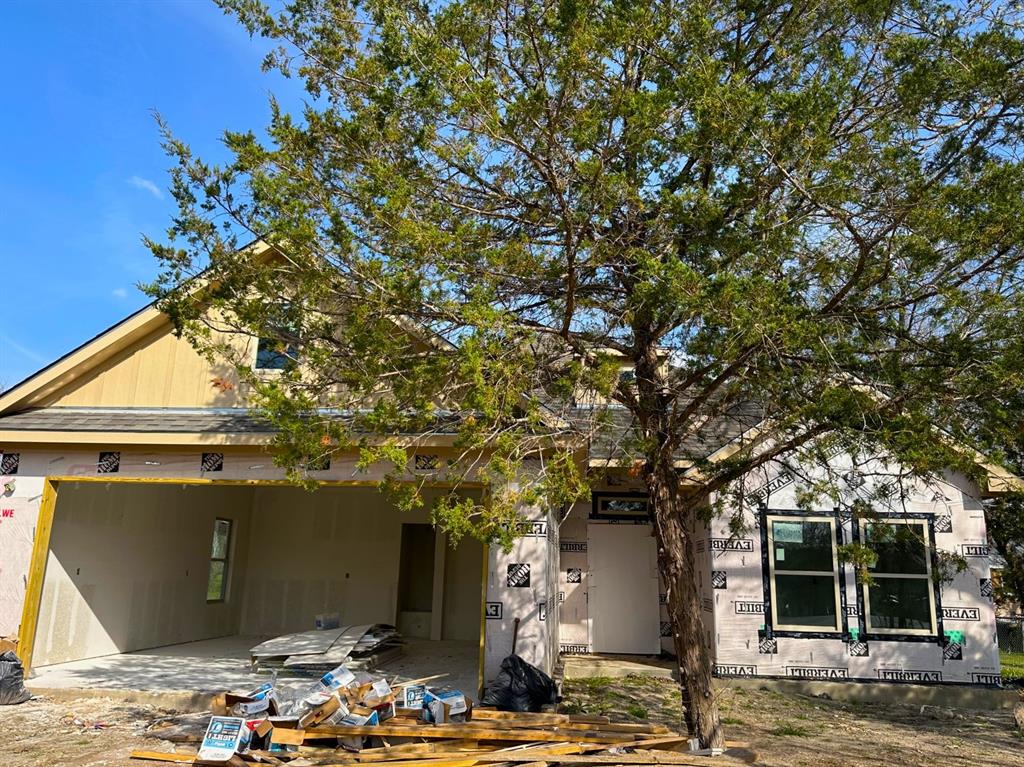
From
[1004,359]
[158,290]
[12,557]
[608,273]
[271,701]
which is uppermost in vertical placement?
[608,273]

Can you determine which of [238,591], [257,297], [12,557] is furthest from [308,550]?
[257,297]

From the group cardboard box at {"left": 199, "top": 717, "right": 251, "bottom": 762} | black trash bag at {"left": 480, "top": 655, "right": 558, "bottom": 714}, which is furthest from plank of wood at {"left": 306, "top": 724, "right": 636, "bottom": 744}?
black trash bag at {"left": 480, "top": 655, "right": 558, "bottom": 714}

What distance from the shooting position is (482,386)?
→ 537cm

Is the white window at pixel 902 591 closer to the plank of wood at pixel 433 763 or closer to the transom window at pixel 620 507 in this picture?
the transom window at pixel 620 507

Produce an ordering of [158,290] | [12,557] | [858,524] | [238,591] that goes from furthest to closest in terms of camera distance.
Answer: [238,591] → [858,524] → [12,557] → [158,290]

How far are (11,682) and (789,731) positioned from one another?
29.7ft

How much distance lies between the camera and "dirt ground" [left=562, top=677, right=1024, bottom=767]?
24.6 feet

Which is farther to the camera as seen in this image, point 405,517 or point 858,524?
point 405,517

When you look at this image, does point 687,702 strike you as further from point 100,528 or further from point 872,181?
point 100,528

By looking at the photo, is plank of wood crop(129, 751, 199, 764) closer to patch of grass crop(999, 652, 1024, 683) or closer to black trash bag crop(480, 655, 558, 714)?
black trash bag crop(480, 655, 558, 714)

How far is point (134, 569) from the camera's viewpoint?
1278 centimetres

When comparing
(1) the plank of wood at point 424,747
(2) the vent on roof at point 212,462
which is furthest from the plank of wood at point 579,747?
(2) the vent on roof at point 212,462

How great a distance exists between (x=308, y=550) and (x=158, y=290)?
33.5 ft

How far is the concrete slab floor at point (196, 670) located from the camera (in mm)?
9586
